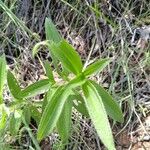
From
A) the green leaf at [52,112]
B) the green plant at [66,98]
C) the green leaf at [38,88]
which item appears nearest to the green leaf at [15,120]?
the green plant at [66,98]

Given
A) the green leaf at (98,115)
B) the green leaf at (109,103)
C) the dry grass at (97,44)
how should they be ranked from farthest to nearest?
the dry grass at (97,44) < the green leaf at (109,103) < the green leaf at (98,115)

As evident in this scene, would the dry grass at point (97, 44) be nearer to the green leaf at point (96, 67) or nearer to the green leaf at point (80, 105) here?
the green leaf at point (80, 105)

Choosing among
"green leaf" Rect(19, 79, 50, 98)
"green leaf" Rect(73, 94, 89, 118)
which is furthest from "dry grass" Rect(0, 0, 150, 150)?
"green leaf" Rect(19, 79, 50, 98)

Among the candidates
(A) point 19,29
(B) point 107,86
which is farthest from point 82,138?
(A) point 19,29

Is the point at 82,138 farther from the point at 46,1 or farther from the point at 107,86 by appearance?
the point at 46,1

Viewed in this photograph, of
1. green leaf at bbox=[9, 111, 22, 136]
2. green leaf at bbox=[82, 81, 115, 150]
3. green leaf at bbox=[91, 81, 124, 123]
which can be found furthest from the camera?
green leaf at bbox=[9, 111, 22, 136]

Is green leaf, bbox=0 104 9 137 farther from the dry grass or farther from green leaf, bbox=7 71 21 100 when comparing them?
the dry grass
